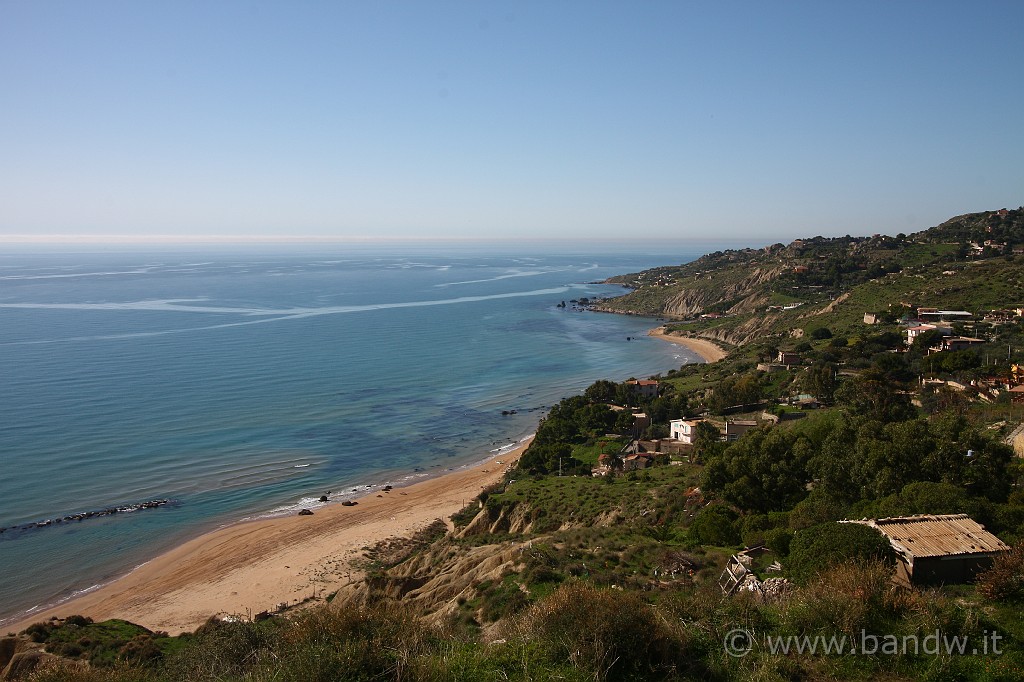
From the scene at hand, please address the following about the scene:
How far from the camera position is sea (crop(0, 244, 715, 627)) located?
27578 millimetres

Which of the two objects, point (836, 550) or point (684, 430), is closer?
point (836, 550)

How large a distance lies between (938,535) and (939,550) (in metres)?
0.76

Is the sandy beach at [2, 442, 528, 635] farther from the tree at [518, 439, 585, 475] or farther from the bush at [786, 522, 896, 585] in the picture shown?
the bush at [786, 522, 896, 585]

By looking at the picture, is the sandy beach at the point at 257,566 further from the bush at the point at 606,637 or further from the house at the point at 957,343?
the house at the point at 957,343

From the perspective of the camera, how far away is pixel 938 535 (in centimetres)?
1134

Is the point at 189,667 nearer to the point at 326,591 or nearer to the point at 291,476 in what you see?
the point at 326,591

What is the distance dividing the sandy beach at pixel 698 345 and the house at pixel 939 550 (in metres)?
52.2

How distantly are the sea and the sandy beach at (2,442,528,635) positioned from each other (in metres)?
1.22

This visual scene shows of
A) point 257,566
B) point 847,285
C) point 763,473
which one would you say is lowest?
point 257,566

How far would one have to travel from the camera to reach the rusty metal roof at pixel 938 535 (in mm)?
10750

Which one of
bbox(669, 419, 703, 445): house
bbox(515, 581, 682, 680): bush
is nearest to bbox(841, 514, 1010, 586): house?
bbox(515, 581, 682, 680): bush

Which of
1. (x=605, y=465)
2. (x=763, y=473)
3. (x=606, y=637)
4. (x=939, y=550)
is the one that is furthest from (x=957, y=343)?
(x=606, y=637)

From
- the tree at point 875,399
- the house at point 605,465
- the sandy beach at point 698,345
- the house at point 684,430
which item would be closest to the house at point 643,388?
the house at point 684,430

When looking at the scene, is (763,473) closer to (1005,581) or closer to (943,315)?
(1005,581)
